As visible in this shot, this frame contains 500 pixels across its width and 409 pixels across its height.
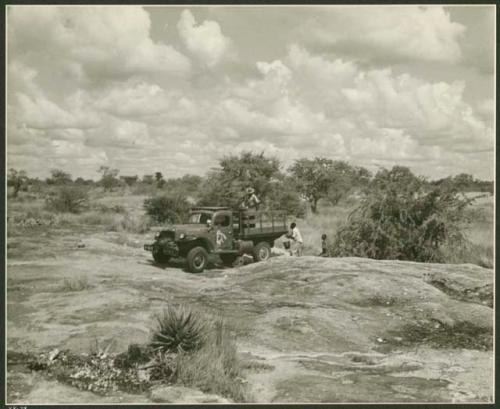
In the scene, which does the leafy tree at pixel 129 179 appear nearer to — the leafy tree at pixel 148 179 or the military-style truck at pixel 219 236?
the leafy tree at pixel 148 179

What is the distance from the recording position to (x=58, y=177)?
1084cm

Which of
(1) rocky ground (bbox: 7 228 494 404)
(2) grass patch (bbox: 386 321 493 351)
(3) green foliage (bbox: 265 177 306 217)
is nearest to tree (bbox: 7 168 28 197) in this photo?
(1) rocky ground (bbox: 7 228 494 404)

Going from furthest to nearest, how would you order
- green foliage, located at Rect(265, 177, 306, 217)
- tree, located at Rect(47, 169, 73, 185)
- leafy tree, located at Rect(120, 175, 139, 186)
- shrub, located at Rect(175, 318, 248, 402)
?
green foliage, located at Rect(265, 177, 306, 217) < leafy tree, located at Rect(120, 175, 139, 186) < tree, located at Rect(47, 169, 73, 185) < shrub, located at Rect(175, 318, 248, 402)

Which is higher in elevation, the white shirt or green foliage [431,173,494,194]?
green foliage [431,173,494,194]

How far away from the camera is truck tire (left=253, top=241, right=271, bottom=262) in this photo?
1291 cm

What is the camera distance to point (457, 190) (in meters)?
12.0

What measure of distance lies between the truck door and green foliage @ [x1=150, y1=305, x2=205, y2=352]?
443 centimetres

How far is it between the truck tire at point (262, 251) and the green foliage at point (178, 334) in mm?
5195

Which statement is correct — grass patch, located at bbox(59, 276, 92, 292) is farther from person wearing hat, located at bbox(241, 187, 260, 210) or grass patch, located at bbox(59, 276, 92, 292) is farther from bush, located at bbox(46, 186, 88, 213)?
person wearing hat, located at bbox(241, 187, 260, 210)

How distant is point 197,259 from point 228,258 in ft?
4.13

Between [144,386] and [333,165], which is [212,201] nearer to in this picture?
[333,165]

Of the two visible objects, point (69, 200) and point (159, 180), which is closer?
point (69, 200)

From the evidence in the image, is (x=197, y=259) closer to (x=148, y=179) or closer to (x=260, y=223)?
(x=260, y=223)

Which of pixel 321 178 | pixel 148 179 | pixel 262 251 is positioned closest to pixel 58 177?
pixel 148 179
